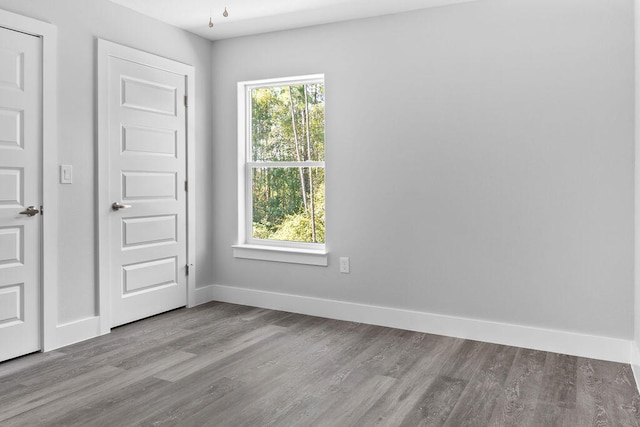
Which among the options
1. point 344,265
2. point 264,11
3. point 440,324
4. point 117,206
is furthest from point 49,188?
point 440,324

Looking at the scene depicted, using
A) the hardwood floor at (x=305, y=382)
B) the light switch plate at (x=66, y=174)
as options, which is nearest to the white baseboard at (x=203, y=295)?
the hardwood floor at (x=305, y=382)

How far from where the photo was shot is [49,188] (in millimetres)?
3100

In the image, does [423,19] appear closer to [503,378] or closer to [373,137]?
[373,137]

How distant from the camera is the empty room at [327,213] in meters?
2.63

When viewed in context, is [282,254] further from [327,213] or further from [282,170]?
[282,170]

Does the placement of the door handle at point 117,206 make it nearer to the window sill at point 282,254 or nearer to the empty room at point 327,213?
the empty room at point 327,213

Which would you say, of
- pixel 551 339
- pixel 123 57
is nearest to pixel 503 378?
pixel 551 339

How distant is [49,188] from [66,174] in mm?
156

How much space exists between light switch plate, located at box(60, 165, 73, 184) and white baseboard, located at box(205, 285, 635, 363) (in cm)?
160

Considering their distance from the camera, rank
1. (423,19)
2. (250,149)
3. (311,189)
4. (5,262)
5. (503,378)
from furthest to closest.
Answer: (250,149), (311,189), (423,19), (5,262), (503,378)

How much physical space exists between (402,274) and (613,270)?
137 cm

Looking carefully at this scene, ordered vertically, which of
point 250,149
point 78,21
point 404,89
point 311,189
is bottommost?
point 311,189

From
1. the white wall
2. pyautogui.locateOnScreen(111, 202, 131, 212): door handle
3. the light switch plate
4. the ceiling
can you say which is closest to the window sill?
pyautogui.locateOnScreen(111, 202, 131, 212): door handle

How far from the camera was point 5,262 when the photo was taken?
2.91 m
